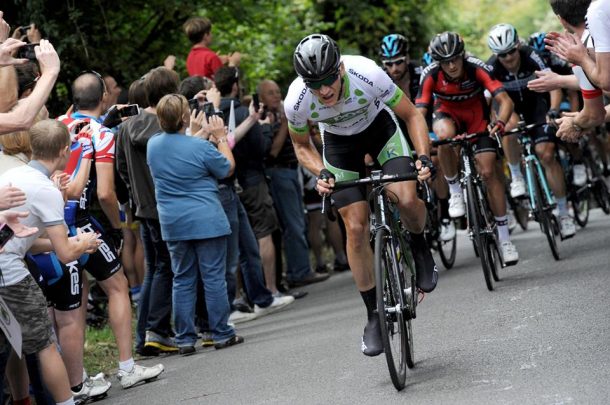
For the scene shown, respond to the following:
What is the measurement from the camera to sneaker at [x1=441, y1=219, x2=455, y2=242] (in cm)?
1413

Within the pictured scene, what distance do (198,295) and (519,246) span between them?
4.93 metres

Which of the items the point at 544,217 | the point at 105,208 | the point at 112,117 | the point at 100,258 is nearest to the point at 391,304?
the point at 100,258

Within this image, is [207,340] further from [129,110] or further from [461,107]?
[461,107]

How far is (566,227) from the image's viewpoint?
13.9m

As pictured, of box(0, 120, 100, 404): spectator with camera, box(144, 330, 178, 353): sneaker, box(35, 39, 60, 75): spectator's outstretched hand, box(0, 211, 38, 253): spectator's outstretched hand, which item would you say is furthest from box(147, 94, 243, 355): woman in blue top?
box(0, 211, 38, 253): spectator's outstretched hand

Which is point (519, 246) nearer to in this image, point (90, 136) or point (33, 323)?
point (90, 136)

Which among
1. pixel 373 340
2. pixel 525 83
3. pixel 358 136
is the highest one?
pixel 358 136

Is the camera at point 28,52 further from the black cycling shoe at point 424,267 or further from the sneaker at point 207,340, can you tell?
the sneaker at point 207,340

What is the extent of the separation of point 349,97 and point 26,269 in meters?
2.47

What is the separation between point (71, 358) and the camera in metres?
8.70

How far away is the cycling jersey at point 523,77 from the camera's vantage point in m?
13.7

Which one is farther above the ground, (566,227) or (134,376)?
(134,376)

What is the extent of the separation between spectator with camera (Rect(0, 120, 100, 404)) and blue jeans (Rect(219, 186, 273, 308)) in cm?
437

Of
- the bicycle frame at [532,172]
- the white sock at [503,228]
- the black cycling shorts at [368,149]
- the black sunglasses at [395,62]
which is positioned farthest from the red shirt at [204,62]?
the black cycling shorts at [368,149]
